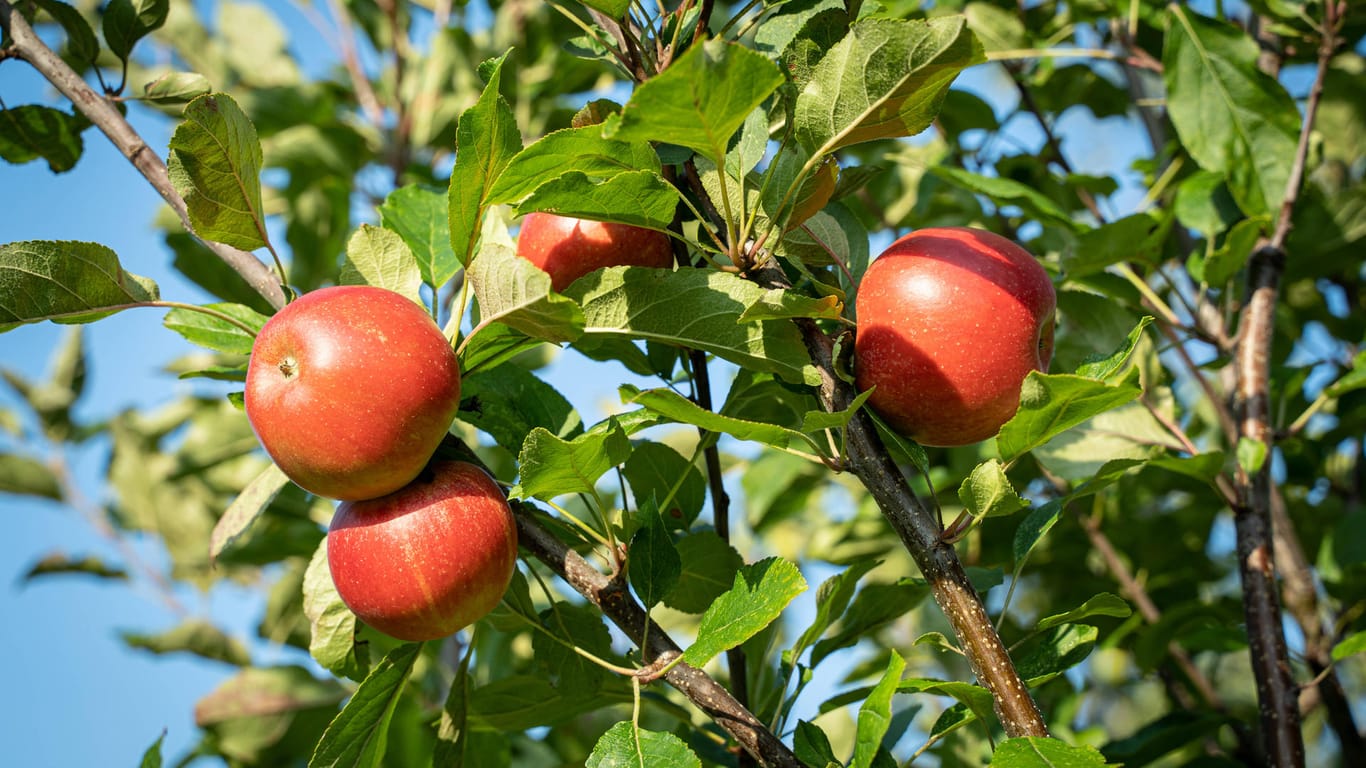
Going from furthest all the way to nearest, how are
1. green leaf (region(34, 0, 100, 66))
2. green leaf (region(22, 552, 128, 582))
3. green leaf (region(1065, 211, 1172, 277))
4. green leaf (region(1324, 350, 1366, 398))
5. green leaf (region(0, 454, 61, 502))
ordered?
green leaf (region(0, 454, 61, 502)), green leaf (region(22, 552, 128, 582)), green leaf (region(1324, 350, 1366, 398)), green leaf (region(1065, 211, 1172, 277)), green leaf (region(34, 0, 100, 66))

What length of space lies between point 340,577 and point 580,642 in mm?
299

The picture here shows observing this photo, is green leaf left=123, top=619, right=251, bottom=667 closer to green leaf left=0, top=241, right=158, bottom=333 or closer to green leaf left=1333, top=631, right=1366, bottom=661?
green leaf left=0, top=241, right=158, bottom=333

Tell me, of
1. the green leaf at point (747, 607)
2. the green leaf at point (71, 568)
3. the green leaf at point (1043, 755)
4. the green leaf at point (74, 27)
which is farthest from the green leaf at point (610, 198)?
the green leaf at point (71, 568)

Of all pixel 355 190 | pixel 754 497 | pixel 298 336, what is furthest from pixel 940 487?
pixel 355 190

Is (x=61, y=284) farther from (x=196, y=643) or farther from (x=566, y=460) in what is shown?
(x=196, y=643)

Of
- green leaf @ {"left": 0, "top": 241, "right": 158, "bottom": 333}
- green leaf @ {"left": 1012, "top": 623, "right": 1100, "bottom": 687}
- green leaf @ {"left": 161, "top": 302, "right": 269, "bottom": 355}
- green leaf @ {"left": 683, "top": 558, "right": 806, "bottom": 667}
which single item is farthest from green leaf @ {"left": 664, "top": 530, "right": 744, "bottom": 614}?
green leaf @ {"left": 0, "top": 241, "right": 158, "bottom": 333}

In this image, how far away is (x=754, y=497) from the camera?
221 cm

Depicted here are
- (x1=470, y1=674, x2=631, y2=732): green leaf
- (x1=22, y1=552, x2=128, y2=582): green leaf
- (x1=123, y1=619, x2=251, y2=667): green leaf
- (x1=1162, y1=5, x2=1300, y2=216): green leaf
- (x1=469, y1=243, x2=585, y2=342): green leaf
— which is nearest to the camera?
(x1=469, y1=243, x2=585, y2=342): green leaf

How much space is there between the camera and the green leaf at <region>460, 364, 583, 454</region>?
1.21 metres

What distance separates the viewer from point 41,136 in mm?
1522

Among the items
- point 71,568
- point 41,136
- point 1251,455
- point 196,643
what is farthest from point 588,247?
point 71,568

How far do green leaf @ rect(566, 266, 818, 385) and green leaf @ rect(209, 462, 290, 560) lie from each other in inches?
19.8

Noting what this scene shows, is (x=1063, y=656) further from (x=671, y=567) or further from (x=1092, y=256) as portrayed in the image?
(x=1092, y=256)

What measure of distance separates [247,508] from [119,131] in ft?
1.54
